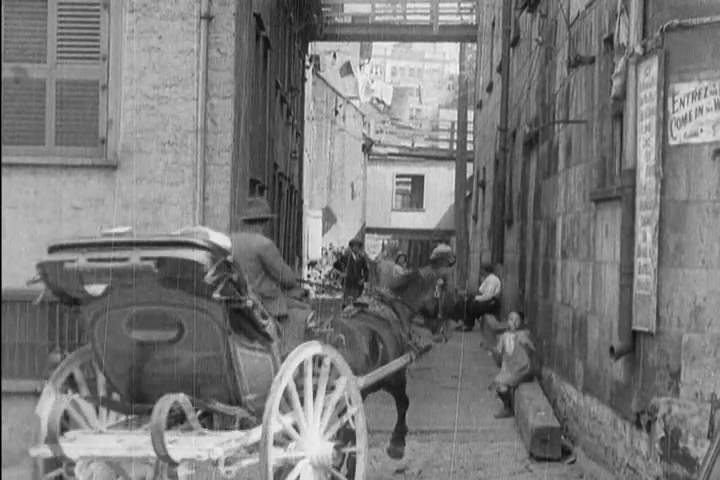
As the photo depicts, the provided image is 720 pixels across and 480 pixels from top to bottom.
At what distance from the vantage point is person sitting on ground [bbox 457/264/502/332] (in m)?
18.9

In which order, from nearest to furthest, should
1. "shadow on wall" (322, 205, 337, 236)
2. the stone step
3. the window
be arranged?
the stone step
"shadow on wall" (322, 205, 337, 236)
the window

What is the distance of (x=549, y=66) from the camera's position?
1279 centimetres

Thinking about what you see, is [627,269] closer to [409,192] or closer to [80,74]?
[80,74]

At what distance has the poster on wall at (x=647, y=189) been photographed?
694 cm

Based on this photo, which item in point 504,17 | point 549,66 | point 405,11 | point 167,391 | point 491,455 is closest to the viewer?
point 167,391

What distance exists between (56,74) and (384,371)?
451 cm

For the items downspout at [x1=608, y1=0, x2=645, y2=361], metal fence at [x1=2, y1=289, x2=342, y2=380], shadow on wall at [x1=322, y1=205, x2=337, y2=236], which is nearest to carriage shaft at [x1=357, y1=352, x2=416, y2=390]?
downspout at [x1=608, y1=0, x2=645, y2=361]

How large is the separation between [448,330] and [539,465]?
288 centimetres

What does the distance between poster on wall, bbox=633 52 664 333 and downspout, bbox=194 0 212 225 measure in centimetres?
458

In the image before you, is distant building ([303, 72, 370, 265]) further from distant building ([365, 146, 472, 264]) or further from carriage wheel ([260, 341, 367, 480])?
carriage wheel ([260, 341, 367, 480])

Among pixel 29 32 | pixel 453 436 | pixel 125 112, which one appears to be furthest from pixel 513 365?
pixel 29 32

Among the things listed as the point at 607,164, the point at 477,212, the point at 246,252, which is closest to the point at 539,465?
the point at 607,164

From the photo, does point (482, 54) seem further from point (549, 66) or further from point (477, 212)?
point (549, 66)

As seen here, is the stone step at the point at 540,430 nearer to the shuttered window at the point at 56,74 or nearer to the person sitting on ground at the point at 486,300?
the shuttered window at the point at 56,74
